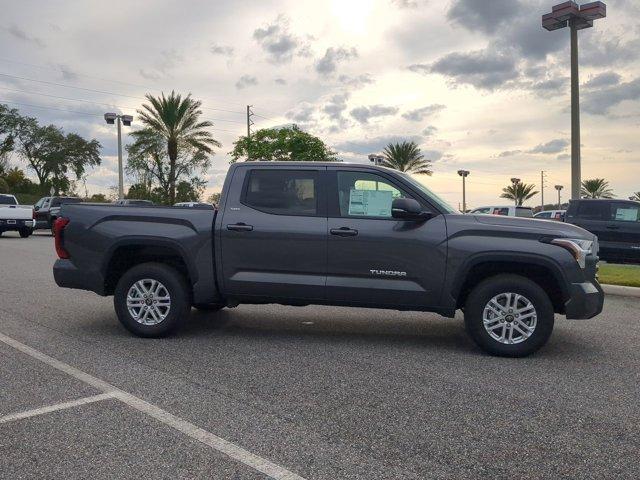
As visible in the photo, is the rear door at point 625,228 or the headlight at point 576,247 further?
the rear door at point 625,228

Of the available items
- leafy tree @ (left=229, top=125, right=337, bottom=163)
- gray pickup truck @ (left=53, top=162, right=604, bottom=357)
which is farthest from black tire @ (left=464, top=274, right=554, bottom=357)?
leafy tree @ (left=229, top=125, right=337, bottom=163)

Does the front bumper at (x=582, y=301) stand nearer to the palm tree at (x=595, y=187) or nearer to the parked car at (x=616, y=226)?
the parked car at (x=616, y=226)

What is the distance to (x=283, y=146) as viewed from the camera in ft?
157

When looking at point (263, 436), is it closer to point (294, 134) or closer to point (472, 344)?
point (472, 344)

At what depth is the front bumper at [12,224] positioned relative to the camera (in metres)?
25.3

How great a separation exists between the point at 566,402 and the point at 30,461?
356 cm

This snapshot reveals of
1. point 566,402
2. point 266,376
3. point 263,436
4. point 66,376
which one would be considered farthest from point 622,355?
point 66,376

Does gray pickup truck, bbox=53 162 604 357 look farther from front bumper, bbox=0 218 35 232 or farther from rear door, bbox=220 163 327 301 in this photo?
front bumper, bbox=0 218 35 232

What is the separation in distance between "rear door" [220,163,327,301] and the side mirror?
743mm

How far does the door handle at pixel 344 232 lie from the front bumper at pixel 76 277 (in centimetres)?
257

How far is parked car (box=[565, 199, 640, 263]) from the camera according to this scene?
559 inches

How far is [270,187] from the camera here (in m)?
6.38

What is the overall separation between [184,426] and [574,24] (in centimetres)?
1978

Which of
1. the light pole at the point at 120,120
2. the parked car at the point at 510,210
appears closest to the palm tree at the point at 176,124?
the light pole at the point at 120,120
